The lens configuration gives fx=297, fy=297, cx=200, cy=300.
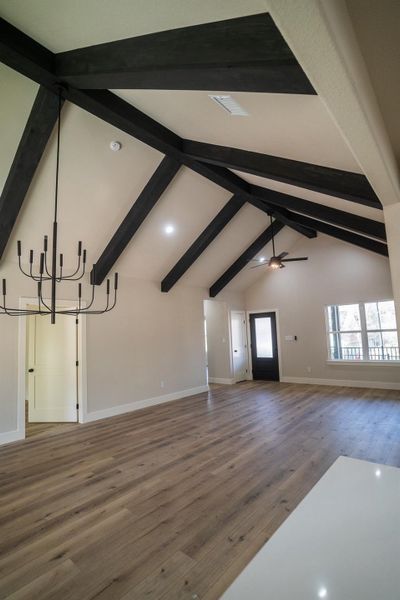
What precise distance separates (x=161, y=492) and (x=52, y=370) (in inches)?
153

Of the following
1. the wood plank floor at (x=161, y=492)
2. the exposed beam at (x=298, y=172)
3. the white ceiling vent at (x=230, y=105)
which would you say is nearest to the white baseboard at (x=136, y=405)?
the wood plank floor at (x=161, y=492)

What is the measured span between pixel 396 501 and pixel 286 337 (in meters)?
7.66

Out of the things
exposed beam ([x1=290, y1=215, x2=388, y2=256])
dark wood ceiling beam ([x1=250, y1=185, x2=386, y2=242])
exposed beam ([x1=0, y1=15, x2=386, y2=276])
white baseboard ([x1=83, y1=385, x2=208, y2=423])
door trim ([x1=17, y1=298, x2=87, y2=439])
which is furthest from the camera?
exposed beam ([x1=290, y1=215, x2=388, y2=256])

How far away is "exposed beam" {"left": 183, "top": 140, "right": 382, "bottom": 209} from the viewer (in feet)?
9.63

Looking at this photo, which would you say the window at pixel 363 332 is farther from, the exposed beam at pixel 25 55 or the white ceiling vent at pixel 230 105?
the exposed beam at pixel 25 55

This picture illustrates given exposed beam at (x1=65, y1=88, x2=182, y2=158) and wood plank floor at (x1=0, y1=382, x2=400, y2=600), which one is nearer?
wood plank floor at (x1=0, y1=382, x2=400, y2=600)

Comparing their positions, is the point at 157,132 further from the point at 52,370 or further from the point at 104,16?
the point at 52,370

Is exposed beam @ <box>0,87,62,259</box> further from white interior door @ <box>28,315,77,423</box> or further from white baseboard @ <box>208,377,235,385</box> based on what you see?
white baseboard @ <box>208,377,235,385</box>

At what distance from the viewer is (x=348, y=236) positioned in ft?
22.0

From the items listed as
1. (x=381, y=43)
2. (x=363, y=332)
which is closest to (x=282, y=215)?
(x=363, y=332)

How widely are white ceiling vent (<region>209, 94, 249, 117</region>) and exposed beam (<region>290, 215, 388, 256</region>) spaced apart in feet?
15.8

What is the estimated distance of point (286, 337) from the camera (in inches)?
338

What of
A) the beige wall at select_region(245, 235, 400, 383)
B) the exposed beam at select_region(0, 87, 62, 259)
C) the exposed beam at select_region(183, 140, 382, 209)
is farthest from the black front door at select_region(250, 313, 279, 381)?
the exposed beam at select_region(0, 87, 62, 259)

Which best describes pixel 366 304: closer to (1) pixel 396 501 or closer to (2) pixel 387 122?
(2) pixel 387 122
